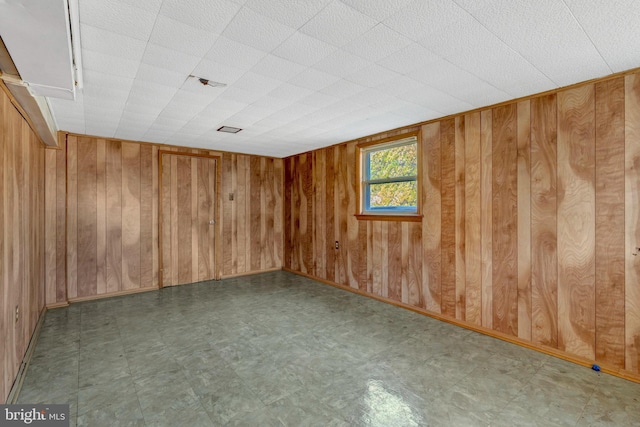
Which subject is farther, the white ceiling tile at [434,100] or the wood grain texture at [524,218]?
the wood grain texture at [524,218]

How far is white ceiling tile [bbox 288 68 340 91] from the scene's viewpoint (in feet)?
7.50

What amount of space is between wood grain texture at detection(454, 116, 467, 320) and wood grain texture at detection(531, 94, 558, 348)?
65 cm

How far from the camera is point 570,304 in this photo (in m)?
2.56

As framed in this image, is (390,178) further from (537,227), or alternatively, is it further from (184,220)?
(184,220)

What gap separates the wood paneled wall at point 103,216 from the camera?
4043 millimetres

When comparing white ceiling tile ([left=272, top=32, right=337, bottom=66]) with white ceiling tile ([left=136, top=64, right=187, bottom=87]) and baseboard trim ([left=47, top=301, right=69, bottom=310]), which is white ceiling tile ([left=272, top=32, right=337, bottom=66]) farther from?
baseboard trim ([left=47, top=301, right=69, bottom=310])

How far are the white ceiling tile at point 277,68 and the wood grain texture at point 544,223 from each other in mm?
2250

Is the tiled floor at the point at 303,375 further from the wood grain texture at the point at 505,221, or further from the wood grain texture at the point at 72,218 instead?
the wood grain texture at the point at 72,218

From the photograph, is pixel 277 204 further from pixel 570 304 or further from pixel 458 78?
pixel 570 304

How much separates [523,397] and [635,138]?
212 cm

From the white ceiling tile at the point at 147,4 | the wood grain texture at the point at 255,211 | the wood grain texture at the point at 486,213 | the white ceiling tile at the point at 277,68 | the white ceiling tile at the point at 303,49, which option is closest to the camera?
the white ceiling tile at the point at 147,4

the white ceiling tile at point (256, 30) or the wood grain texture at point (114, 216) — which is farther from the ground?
the white ceiling tile at point (256, 30)

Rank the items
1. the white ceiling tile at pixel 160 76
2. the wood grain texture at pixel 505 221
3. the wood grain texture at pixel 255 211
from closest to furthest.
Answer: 1. the white ceiling tile at pixel 160 76
2. the wood grain texture at pixel 505 221
3. the wood grain texture at pixel 255 211

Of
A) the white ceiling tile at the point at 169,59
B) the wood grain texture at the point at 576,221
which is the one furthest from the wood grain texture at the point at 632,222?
the white ceiling tile at the point at 169,59
